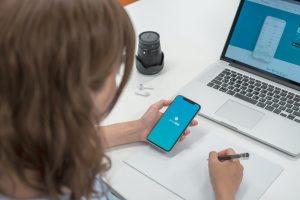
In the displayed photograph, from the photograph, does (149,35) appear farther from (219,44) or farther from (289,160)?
(289,160)

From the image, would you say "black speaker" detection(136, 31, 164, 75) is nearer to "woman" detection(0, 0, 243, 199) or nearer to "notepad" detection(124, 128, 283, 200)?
"notepad" detection(124, 128, 283, 200)

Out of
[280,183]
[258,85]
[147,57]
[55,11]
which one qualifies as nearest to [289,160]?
[280,183]

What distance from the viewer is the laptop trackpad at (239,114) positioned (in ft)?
3.01

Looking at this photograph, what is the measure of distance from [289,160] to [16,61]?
65 cm

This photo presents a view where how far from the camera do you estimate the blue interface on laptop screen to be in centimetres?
97

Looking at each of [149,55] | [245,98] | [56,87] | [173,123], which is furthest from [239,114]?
[56,87]

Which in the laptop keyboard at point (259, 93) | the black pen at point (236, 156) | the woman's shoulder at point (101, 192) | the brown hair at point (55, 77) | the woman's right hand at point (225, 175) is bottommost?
the woman's shoulder at point (101, 192)

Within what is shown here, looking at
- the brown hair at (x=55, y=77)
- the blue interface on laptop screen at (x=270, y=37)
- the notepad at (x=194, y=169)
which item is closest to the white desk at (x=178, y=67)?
the notepad at (x=194, y=169)

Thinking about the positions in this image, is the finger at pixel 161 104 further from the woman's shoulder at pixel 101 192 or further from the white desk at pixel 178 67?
the woman's shoulder at pixel 101 192

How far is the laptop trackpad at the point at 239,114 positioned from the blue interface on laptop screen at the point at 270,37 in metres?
0.15

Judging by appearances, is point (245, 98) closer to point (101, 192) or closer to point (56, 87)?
point (101, 192)

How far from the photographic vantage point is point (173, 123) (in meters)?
0.88

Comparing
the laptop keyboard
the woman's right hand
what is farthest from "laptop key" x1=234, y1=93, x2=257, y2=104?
the woman's right hand

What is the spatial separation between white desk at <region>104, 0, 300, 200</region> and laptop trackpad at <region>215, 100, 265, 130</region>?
1.3 inches
